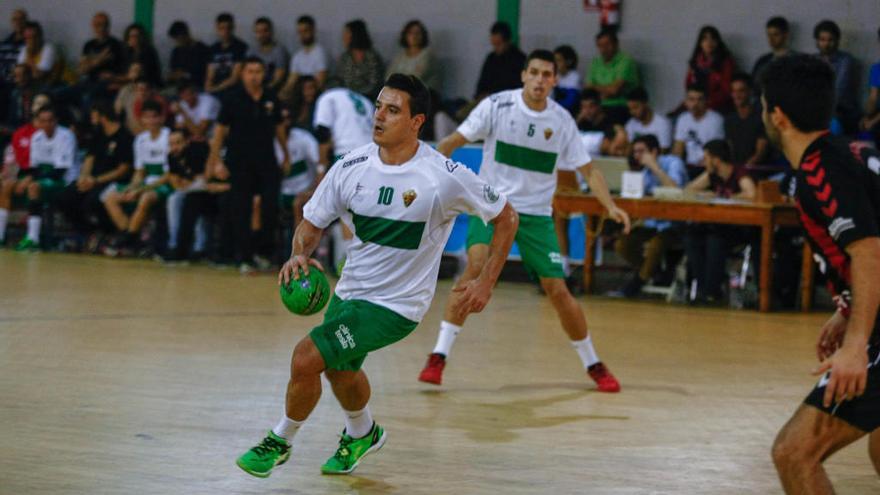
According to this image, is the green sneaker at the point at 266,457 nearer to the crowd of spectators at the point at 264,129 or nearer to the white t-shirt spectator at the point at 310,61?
the crowd of spectators at the point at 264,129

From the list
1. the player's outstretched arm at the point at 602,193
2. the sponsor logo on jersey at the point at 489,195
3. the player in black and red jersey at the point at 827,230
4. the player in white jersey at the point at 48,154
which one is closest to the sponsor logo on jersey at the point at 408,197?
the sponsor logo on jersey at the point at 489,195

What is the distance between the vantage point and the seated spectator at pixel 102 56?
19.1m

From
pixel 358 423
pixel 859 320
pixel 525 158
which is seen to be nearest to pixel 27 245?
pixel 525 158

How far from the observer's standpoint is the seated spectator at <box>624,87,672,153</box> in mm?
15156

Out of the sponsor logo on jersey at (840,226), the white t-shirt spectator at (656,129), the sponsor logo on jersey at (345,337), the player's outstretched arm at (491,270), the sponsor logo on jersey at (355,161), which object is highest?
the sponsor logo on jersey at (840,226)

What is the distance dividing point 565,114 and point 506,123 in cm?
43

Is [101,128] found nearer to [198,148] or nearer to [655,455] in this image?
[198,148]

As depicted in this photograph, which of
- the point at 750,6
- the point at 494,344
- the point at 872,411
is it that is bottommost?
the point at 494,344

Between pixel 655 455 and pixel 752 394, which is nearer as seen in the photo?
pixel 655 455

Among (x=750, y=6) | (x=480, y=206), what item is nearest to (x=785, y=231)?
(x=750, y=6)

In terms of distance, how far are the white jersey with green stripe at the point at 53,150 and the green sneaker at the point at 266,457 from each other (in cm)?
1193

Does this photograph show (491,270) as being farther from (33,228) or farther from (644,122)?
(33,228)

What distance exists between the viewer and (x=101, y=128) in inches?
663

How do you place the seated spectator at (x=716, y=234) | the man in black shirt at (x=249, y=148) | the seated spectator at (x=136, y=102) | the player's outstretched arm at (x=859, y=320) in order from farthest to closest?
the seated spectator at (x=136, y=102) < the man in black shirt at (x=249, y=148) < the seated spectator at (x=716, y=234) < the player's outstretched arm at (x=859, y=320)
